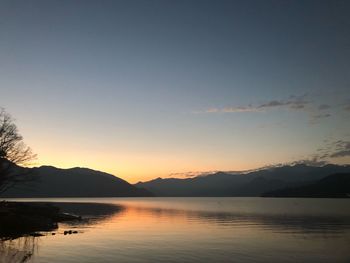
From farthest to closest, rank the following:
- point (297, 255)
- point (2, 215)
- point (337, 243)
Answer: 1. point (2, 215)
2. point (337, 243)
3. point (297, 255)

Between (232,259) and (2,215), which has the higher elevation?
(2,215)

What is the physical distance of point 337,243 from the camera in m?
63.6

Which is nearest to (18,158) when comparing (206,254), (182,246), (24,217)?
(24,217)

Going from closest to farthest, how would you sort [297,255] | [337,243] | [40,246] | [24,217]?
1. [297,255]
2. [40,246]
3. [337,243]
4. [24,217]

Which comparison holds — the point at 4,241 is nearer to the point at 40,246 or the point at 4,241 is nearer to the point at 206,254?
the point at 40,246

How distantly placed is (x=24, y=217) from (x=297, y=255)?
189 feet

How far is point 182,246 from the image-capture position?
5975 centimetres

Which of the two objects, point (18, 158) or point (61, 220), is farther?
point (61, 220)

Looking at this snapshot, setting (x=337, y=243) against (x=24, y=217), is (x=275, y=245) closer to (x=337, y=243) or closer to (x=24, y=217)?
(x=337, y=243)

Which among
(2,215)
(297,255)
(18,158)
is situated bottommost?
(297,255)

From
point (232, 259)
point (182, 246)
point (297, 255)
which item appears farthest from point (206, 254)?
point (297, 255)

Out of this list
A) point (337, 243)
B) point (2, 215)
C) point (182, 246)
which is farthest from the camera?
point (2, 215)

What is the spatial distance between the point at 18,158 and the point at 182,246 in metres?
49.8

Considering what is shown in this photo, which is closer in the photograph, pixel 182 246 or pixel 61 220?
pixel 182 246
